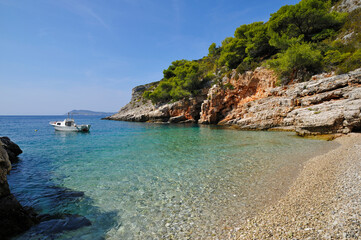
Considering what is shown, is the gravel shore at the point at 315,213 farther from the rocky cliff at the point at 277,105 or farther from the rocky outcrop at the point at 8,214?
the rocky cliff at the point at 277,105

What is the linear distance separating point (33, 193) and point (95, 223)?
434cm

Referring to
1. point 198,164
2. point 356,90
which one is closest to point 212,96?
point 356,90

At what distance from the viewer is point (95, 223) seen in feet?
17.4

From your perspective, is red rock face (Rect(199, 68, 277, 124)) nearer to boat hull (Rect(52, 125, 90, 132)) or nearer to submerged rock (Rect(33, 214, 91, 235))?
boat hull (Rect(52, 125, 90, 132))

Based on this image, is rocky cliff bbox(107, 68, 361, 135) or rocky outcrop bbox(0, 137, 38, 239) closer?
rocky outcrop bbox(0, 137, 38, 239)

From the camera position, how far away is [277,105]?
27.6m

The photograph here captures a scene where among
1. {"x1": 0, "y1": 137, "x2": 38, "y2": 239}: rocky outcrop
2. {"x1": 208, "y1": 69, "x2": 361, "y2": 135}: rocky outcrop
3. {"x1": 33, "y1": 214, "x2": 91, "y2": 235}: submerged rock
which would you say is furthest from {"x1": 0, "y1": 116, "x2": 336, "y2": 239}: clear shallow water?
{"x1": 208, "y1": 69, "x2": 361, "y2": 135}: rocky outcrop

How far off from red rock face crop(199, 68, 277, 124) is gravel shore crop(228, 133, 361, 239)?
2855 centimetres

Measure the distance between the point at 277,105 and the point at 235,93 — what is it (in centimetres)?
1365

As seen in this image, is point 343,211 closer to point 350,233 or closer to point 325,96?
point 350,233

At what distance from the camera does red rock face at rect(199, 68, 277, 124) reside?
34375mm

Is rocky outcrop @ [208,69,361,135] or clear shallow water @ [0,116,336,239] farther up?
rocky outcrop @ [208,69,361,135]

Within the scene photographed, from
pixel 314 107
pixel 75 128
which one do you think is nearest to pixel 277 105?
pixel 314 107

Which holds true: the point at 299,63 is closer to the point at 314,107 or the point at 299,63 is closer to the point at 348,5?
the point at 314,107
